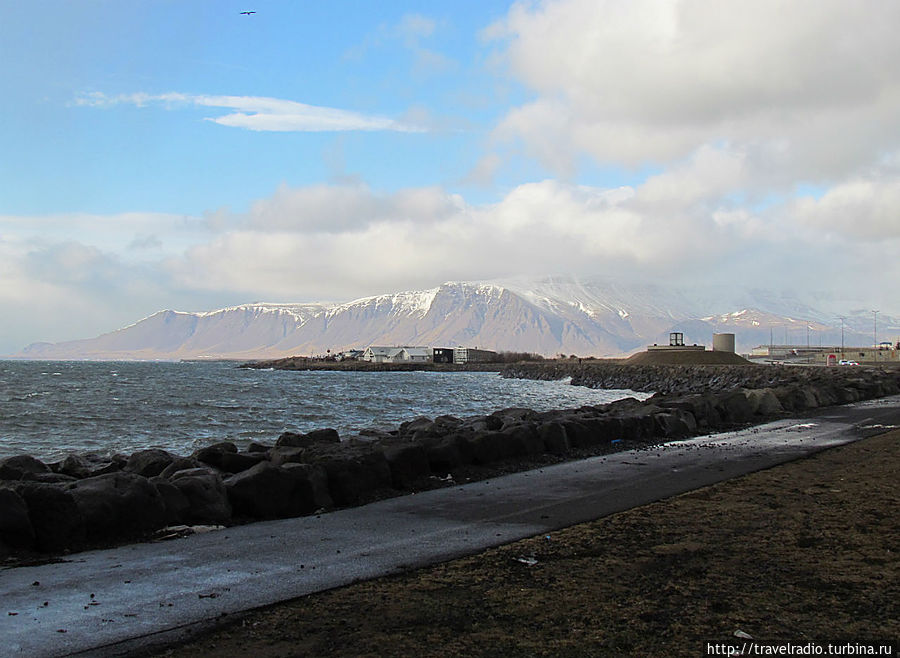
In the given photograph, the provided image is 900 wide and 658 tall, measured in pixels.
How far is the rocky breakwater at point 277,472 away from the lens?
793cm

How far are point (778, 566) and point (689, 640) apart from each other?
6.41 feet

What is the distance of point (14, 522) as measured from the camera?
7570mm

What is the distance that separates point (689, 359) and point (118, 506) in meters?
80.2

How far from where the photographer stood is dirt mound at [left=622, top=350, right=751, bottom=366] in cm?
8025

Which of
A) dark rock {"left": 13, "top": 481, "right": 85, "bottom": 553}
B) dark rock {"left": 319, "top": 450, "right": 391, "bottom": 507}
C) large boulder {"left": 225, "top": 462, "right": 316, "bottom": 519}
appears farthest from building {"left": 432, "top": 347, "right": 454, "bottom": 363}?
dark rock {"left": 13, "top": 481, "right": 85, "bottom": 553}

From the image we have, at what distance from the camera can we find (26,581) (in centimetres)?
656

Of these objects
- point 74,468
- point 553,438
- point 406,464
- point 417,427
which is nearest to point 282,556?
point 406,464

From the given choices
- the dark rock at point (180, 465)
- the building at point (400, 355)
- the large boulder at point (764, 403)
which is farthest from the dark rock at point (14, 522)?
the building at point (400, 355)

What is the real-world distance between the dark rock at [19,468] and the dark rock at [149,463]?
140cm

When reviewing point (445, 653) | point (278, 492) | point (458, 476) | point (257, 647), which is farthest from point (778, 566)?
point (458, 476)

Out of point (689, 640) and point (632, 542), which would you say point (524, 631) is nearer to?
point (689, 640)

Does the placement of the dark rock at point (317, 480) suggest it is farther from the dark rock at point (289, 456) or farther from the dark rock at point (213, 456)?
the dark rock at point (213, 456)

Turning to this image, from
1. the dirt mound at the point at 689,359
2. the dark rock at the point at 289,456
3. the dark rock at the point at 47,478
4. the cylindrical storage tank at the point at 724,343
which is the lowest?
the dark rock at the point at 47,478

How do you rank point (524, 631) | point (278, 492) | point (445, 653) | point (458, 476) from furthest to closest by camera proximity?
point (458, 476) < point (278, 492) < point (524, 631) < point (445, 653)
